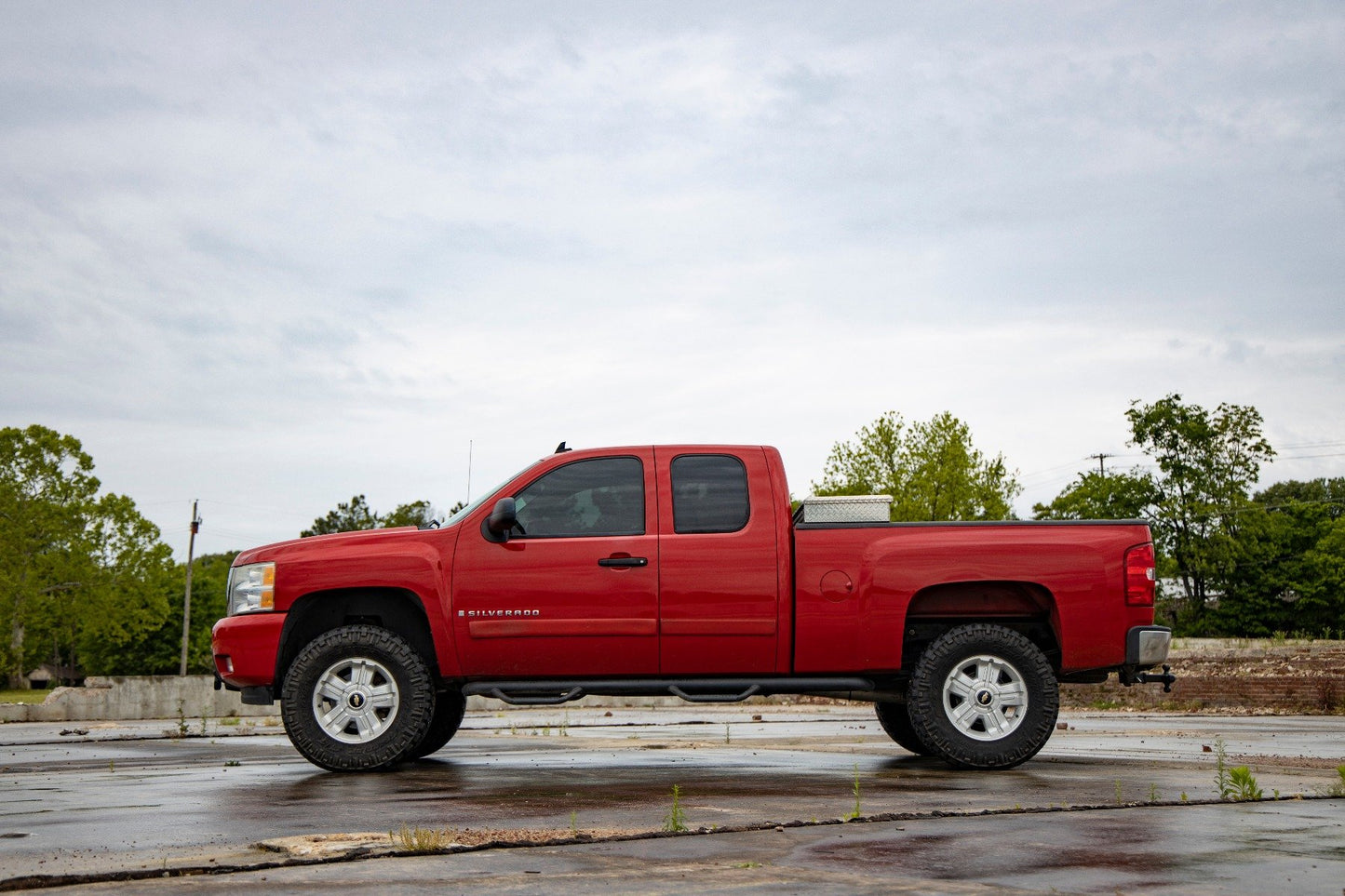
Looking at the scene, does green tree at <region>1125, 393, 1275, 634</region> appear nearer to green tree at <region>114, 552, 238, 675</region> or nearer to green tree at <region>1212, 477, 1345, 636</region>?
green tree at <region>1212, 477, 1345, 636</region>

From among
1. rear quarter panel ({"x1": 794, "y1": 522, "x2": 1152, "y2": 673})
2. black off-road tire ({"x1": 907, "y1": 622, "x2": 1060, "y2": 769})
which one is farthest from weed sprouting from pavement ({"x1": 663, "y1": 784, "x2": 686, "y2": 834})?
black off-road tire ({"x1": 907, "y1": 622, "x2": 1060, "y2": 769})

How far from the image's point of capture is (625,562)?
27.7 ft

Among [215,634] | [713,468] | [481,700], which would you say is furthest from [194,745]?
[481,700]

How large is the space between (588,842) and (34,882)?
1.87 meters

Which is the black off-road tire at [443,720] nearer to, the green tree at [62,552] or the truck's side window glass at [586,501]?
the truck's side window glass at [586,501]

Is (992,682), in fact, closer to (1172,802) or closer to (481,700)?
(1172,802)

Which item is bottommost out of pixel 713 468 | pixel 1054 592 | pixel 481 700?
pixel 481 700

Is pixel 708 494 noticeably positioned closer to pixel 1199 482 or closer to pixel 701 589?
pixel 701 589

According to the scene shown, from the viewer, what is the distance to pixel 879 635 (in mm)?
8484

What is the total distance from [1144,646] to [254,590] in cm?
591

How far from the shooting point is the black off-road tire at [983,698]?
8.39 metres

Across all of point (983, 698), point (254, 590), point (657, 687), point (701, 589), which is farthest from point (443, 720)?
point (983, 698)

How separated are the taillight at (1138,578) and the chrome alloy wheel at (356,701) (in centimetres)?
488

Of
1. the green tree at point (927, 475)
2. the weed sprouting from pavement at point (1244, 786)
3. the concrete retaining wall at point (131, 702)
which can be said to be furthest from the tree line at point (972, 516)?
the weed sprouting from pavement at point (1244, 786)
